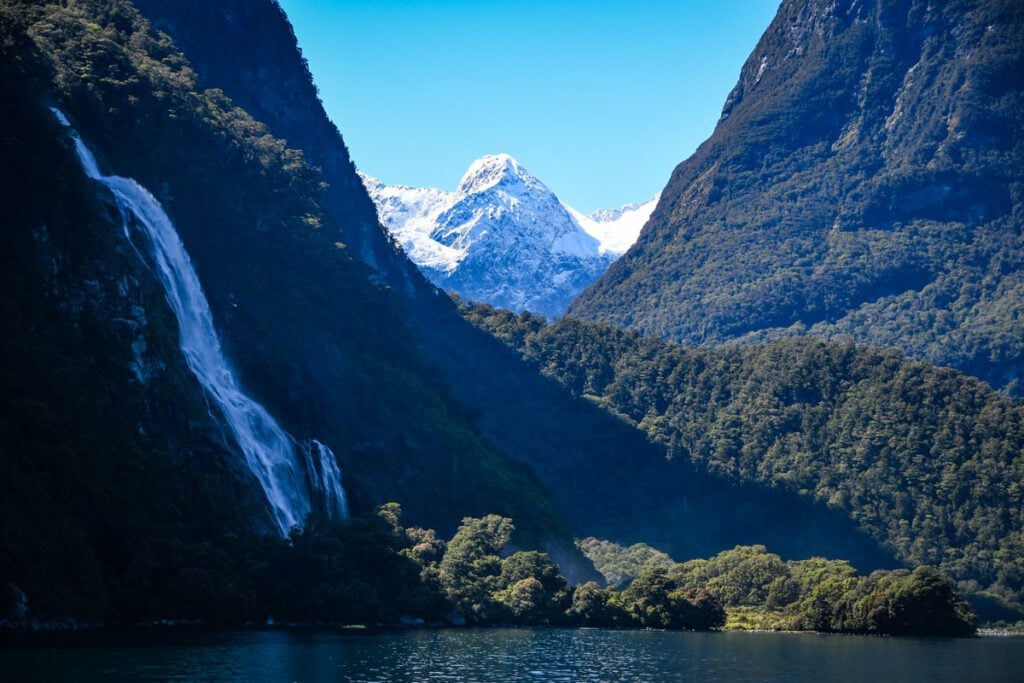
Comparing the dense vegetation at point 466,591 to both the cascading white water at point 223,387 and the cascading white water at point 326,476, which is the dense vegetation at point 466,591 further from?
the cascading white water at point 326,476

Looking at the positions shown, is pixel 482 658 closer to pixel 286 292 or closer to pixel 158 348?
pixel 158 348

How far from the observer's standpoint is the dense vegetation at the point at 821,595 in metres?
131

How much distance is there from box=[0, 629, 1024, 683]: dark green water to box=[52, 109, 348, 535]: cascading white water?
27681 millimetres

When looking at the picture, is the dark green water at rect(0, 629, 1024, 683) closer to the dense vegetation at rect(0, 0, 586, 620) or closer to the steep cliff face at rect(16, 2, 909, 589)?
the dense vegetation at rect(0, 0, 586, 620)

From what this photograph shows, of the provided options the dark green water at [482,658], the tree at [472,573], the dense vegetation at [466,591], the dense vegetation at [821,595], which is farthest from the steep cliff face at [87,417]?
the dense vegetation at [821,595]

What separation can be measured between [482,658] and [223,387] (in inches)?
2311

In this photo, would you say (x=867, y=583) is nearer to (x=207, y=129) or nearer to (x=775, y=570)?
(x=775, y=570)

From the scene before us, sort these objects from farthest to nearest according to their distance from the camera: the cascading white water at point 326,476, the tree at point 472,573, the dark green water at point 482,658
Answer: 1. the cascading white water at point 326,476
2. the tree at point 472,573
3. the dark green water at point 482,658

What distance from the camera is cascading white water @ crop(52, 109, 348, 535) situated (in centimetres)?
13312

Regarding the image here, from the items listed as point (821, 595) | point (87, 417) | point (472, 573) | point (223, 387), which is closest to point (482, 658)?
point (87, 417)

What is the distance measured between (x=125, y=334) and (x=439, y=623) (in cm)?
3752

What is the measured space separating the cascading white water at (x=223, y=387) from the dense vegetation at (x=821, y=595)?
3432 cm

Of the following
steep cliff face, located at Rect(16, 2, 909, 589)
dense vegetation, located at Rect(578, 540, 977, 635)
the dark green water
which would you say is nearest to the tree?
the dark green water

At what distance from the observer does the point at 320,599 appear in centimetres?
11550
